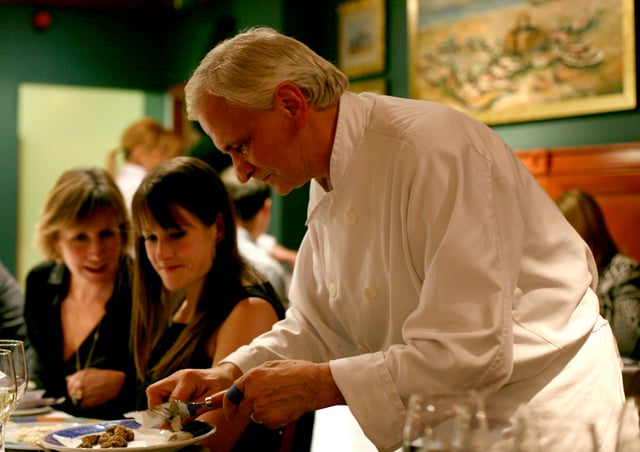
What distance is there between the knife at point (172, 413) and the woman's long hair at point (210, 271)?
54 cm

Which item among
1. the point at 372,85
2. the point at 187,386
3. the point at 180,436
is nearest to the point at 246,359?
the point at 187,386

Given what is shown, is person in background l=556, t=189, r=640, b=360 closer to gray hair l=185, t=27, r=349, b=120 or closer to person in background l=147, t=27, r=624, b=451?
person in background l=147, t=27, r=624, b=451

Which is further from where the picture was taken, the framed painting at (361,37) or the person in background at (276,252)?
the framed painting at (361,37)

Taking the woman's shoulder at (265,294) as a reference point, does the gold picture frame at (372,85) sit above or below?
above

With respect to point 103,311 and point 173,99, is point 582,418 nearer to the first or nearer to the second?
point 103,311

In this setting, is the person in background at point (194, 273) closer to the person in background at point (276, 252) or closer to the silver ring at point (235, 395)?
the silver ring at point (235, 395)

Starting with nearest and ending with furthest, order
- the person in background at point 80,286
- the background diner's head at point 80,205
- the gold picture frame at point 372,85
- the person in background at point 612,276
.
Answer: the person in background at point 80,286, the background diner's head at point 80,205, the person in background at point 612,276, the gold picture frame at point 372,85

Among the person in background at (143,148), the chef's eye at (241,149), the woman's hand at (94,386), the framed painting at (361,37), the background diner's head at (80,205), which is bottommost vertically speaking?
the woman's hand at (94,386)

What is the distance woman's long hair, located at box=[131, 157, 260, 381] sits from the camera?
2.19 meters

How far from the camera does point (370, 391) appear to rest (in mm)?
1438

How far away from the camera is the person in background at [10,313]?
11.0 feet

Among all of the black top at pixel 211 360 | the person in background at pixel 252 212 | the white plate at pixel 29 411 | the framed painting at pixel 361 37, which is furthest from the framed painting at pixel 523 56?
the white plate at pixel 29 411

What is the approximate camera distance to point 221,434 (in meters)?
1.81

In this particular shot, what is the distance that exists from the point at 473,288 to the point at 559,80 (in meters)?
3.31
